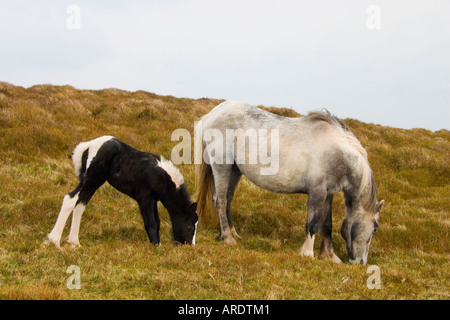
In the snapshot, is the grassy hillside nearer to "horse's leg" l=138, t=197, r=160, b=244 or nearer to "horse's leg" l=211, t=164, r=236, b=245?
"horse's leg" l=138, t=197, r=160, b=244

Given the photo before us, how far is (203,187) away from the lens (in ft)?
29.5

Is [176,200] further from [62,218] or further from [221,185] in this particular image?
[62,218]

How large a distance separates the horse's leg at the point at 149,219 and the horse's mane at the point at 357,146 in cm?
358

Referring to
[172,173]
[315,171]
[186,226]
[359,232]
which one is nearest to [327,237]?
[359,232]

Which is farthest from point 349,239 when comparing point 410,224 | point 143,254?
point 143,254

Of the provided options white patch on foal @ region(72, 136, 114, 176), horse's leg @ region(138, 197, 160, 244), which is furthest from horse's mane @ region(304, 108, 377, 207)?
white patch on foal @ region(72, 136, 114, 176)

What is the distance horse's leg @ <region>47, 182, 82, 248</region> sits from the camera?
650cm

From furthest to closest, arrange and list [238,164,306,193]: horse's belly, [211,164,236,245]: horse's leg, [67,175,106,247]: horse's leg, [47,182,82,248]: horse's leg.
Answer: [211,164,236,245]: horse's leg < [238,164,306,193]: horse's belly < [67,175,106,247]: horse's leg < [47,182,82,248]: horse's leg

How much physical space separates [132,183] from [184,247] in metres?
1.53

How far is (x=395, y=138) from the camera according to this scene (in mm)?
18219

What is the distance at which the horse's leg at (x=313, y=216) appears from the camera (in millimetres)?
7082

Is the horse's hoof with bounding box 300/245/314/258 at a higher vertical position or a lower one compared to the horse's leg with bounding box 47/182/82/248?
lower

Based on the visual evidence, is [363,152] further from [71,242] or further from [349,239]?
[71,242]

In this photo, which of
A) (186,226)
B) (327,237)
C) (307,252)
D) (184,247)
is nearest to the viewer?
(184,247)
